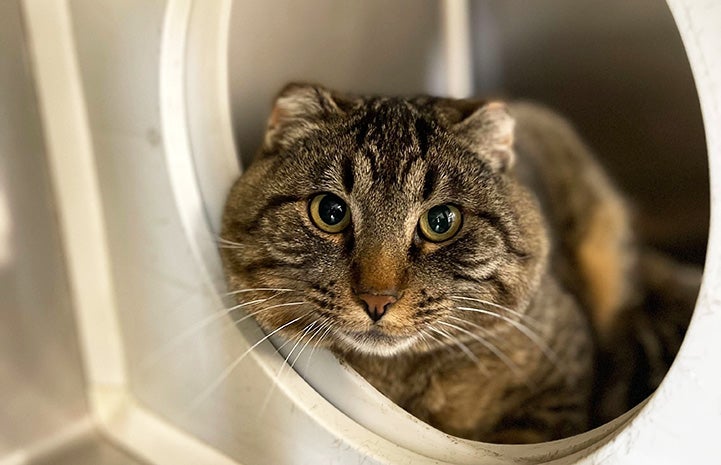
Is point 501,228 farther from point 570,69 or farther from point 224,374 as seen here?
point 570,69

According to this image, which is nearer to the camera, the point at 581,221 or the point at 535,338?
the point at 535,338

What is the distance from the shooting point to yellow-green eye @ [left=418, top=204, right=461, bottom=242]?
1.06m

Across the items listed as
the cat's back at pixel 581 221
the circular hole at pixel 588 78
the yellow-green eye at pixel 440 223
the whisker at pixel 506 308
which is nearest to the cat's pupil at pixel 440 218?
the yellow-green eye at pixel 440 223

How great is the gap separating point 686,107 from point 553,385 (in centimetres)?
105

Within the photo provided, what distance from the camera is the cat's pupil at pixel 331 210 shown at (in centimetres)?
107

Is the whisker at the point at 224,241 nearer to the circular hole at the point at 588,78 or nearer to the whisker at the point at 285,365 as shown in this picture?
the whisker at the point at 285,365

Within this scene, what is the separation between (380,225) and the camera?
101cm

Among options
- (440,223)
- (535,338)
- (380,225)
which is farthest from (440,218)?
(535,338)

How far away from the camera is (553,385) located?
1.31 metres

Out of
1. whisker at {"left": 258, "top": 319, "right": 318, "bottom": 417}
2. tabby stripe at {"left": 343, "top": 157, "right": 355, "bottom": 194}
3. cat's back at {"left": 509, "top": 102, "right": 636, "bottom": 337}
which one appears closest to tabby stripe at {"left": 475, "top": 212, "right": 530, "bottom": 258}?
tabby stripe at {"left": 343, "top": 157, "right": 355, "bottom": 194}

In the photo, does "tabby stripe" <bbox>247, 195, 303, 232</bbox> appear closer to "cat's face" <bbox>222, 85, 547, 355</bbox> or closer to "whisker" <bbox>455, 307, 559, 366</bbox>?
"cat's face" <bbox>222, 85, 547, 355</bbox>

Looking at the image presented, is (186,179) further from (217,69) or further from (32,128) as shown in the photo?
(32,128)

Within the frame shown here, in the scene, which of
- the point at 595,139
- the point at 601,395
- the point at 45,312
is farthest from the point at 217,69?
the point at 595,139

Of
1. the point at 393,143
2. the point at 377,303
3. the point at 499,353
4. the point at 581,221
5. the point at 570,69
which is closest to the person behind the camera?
the point at 377,303
